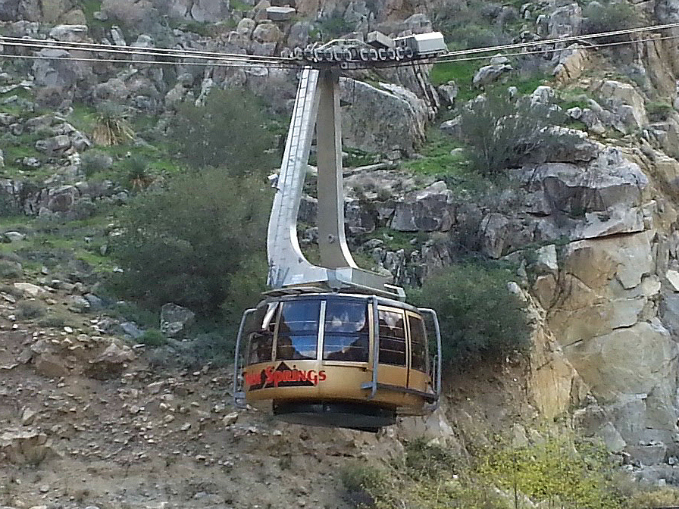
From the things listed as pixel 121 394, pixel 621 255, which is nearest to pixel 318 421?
pixel 121 394

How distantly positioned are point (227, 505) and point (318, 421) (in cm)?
404

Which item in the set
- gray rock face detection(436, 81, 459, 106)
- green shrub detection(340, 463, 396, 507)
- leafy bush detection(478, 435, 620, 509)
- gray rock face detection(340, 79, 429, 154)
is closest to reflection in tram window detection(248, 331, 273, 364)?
leafy bush detection(478, 435, 620, 509)

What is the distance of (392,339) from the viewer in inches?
607

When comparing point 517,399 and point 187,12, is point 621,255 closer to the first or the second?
point 517,399

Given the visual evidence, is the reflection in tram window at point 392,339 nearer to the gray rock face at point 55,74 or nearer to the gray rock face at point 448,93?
the gray rock face at point 448,93

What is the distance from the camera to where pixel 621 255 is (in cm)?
3117

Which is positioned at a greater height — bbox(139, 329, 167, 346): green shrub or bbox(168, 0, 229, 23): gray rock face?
bbox(168, 0, 229, 23): gray rock face

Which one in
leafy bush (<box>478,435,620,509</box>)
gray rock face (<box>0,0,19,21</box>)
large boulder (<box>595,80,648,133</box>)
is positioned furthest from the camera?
gray rock face (<box>0,0,19,21</box>)

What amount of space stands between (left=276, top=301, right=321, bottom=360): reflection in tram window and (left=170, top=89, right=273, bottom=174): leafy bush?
1967cm

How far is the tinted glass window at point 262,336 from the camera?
1556 centimetres

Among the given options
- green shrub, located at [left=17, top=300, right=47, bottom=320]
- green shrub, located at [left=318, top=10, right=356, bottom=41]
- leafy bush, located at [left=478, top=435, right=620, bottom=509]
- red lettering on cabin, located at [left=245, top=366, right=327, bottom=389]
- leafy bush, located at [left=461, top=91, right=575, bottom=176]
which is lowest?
leafy bush, located at [left=478, top=435, right=620, bottom=509]

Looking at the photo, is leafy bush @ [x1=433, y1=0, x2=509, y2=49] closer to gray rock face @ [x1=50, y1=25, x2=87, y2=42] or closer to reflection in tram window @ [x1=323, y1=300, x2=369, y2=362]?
gray rock face @ [x1=50, y1=25, x2=87, y2=42]

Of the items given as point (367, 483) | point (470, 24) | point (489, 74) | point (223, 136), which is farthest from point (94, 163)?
point (470, 24)

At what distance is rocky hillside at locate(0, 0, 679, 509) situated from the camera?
20.9 metres
